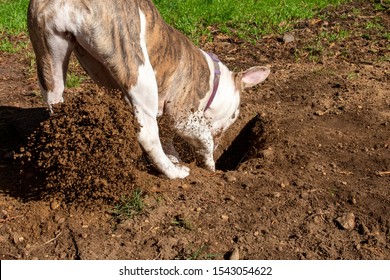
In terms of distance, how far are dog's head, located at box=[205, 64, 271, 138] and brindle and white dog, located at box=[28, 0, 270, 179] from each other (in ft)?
0.42

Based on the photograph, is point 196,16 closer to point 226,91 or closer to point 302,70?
point 302,70

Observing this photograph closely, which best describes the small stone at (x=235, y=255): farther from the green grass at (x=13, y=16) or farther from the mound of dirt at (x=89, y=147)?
the green grass at (x=13, y=16)

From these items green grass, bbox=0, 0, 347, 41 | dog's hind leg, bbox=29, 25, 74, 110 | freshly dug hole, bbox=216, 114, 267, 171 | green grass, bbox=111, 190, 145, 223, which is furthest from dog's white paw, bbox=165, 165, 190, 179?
green grass, bbox=0, 0, 347, 41

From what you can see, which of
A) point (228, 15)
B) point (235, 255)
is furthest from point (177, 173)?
point (228, 15)

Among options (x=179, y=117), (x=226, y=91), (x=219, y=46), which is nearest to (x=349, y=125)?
(x=226, y=91)

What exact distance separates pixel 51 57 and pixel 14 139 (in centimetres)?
205

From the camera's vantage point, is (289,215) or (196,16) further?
(196,16)

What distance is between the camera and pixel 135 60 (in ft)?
14.9

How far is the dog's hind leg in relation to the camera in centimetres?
433

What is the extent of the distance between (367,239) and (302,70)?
373 centimetres

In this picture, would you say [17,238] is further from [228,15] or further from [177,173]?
[228,15]

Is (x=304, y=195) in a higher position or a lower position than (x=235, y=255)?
lower

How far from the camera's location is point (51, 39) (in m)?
4.32

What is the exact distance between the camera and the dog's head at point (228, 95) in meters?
6.11
